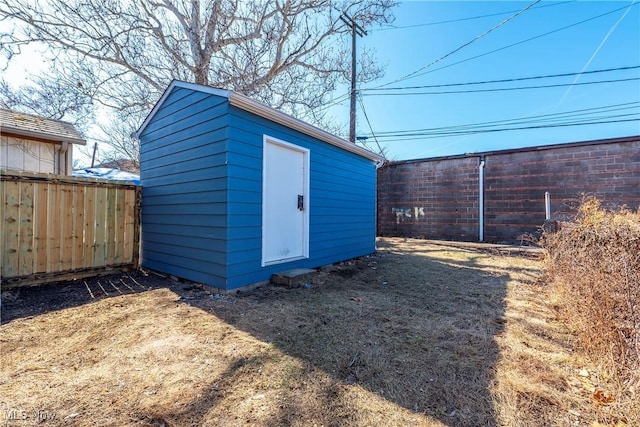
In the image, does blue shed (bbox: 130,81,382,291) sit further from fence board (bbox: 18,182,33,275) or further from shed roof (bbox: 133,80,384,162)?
fence board (bbox: 18,182,33,275)

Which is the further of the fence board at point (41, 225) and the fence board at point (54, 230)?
the fence board at point (54, 230)

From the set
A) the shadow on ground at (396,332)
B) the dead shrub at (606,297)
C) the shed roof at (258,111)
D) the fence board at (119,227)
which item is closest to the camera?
the shadow on ground at (396,332)

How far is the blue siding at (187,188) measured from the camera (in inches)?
144

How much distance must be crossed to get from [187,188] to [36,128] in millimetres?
4762

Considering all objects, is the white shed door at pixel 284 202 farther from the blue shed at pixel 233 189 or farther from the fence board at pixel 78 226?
the fence board at pixel 78 226

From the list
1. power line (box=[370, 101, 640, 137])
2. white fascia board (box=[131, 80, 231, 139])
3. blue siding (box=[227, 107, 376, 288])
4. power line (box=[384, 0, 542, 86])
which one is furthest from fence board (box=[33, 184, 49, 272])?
power line (box=[370, 101, 640, 137])

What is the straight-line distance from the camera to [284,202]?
4504mm

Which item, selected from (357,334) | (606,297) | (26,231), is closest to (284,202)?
(357,334)

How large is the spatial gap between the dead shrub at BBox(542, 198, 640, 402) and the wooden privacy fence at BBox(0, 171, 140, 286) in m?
5.88

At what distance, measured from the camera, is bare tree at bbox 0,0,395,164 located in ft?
22.0

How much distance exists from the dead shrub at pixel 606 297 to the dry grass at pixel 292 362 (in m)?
0.19

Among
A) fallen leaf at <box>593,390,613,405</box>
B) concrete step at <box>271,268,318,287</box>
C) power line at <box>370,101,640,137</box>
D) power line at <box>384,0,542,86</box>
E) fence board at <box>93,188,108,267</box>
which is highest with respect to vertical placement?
power line at <box>384,0,542,86</box>

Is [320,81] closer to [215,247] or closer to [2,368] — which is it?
[215,247]

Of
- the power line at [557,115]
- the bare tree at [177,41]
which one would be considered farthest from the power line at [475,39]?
the power line at [557,115]
